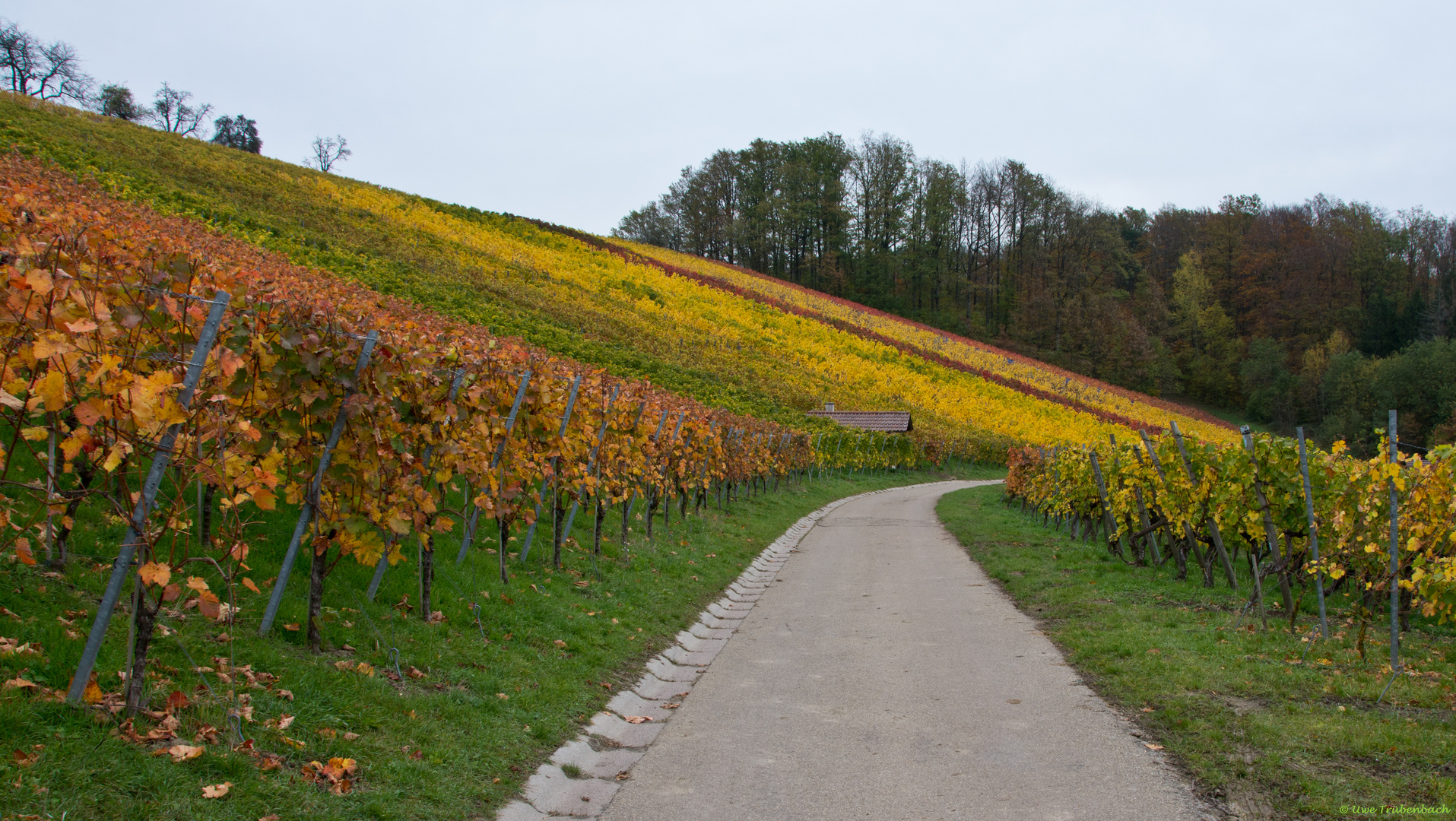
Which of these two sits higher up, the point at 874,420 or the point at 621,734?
the point at 874,420

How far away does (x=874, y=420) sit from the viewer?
3519 cm

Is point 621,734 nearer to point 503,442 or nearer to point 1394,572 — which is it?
point 503,442

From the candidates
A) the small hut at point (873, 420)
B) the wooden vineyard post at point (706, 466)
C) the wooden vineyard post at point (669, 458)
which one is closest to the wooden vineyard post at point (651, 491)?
the wooden vineyard post at point (669, 458)

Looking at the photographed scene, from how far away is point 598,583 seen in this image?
8430mm

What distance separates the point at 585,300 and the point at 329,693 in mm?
34291

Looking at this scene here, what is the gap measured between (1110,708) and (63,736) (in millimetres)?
5602

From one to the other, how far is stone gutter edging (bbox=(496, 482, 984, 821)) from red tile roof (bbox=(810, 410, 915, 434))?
85.8 ft

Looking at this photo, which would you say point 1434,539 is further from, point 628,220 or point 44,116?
point 628,220

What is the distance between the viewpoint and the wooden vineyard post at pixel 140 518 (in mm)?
3162

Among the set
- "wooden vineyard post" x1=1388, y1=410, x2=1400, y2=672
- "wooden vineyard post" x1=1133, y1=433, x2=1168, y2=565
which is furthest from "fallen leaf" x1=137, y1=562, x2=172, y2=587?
"wooden vineyard post" x1=1133, y1=433, x2=1168, y2=565

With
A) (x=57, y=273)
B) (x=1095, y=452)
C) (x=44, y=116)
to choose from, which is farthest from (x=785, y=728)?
(x=44, y=116)

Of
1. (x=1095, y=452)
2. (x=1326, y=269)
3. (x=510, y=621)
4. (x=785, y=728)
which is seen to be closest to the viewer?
(x=785, y=728)

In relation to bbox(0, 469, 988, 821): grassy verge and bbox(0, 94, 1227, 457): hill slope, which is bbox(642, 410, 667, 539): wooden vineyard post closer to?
bbox(0, 469, 988, 821): grassy verge

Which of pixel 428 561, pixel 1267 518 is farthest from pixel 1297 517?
pixel 428 561
